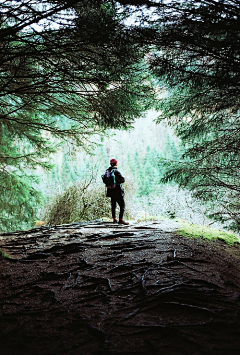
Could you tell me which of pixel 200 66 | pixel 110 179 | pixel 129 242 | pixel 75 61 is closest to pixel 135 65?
pixel 75 61

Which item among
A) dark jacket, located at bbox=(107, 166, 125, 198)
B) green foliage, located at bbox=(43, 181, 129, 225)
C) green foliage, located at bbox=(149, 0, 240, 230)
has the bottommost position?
green foliage, located at bbox=(43, 181, 129, 225)

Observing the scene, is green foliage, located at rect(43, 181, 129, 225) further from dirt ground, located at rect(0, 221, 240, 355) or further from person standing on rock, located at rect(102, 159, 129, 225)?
dirt ground, located at rect(0, 221, 240, 355)

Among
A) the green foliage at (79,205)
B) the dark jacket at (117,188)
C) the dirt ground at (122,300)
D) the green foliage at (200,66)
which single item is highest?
the green foliage at (200,66)

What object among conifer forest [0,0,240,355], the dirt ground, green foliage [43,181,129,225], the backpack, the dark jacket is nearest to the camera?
the dirt ground

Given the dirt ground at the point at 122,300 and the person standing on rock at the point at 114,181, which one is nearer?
the dirt ground at the point at 122,300

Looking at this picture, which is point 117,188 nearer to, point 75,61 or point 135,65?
point 135,65

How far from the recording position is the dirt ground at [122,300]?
2.08 metres

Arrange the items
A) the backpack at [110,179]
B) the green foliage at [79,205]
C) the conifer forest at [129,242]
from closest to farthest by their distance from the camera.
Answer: the conifer forest at [129,242] → the backpack at [110,179] → the green foliage at [79,205]

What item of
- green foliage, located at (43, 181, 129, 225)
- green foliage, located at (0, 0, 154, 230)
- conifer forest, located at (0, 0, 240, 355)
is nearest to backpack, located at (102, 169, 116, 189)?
A: green foliage, located at (0, 0, 154, 230)

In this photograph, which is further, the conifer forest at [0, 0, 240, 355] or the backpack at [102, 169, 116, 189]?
the backpack at [102, 169, 116, 189]

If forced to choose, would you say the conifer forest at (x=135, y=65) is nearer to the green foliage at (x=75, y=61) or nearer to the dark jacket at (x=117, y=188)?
the green foliage at (x=75, y=61)

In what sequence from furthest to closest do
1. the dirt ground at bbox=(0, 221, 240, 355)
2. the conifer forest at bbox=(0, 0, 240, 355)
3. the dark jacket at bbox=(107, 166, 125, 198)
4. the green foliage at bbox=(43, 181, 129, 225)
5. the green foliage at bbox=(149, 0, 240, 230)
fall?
the green foliage at bbox=(43, 181, 129, 225), the dark jacket at bbox=(107, 166, 125, 198), the green foliage at bbox=(149, 0, 240, 230), the conifer forest at bbox=(0, 0, 240, 355), the dirt ground at bbox=(0, 221, 240, 355)

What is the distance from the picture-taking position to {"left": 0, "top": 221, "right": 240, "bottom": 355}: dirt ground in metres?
2.08

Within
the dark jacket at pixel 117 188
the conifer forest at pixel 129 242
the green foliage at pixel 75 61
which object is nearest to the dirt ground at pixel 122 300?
the conifer forest at pixel 129 242
